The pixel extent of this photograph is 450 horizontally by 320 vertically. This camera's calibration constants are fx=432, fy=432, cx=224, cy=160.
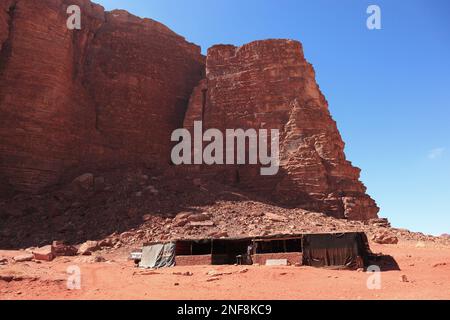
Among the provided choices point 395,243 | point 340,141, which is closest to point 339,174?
point 340,141

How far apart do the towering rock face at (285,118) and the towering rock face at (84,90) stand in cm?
383

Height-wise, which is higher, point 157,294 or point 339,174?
point 339,174

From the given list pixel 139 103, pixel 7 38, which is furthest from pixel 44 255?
pixel 139 103

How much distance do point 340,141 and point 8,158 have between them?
24015 millimetres

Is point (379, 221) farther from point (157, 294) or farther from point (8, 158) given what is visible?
point (8, 158)

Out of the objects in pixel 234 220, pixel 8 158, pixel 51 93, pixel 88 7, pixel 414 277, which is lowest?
pixel 414 277

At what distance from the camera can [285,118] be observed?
110 ft

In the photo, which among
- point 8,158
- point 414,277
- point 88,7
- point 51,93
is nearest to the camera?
point 414,277

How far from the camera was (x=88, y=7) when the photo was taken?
3744 cm

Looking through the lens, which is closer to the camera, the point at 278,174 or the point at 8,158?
the point at 8,158

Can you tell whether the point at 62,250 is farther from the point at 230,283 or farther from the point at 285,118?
the point at 285,118

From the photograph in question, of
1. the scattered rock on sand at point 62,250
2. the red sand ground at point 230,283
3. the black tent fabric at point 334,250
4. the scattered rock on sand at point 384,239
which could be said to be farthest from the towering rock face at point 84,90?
the black tent fabric at point 334,250

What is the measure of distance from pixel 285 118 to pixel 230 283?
20804 millimetres

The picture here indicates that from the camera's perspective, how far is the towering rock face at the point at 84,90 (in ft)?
96.9
